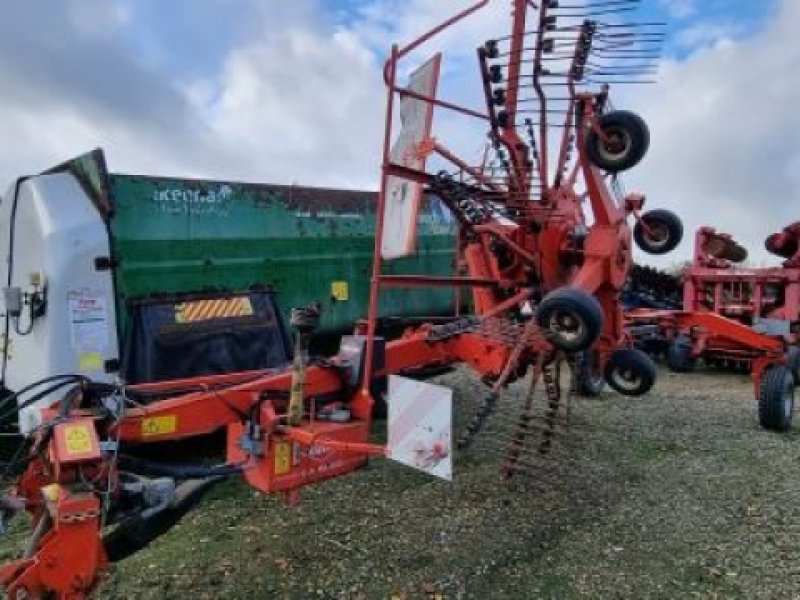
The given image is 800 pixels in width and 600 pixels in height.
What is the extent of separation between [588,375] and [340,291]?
2.27 metres

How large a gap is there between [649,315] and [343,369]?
154 inches

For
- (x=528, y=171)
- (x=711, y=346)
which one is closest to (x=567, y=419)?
Result: (x=528, y=171)

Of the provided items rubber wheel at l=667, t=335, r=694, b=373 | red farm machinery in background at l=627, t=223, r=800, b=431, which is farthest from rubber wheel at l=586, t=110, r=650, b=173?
rubber wheel at l=667, t=335, r=694, b=373

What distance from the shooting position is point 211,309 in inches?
213

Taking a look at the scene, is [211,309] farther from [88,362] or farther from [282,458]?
[282,458]

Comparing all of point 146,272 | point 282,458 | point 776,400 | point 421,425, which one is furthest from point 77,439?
point 776,400

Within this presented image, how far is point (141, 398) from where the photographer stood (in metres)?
3.70

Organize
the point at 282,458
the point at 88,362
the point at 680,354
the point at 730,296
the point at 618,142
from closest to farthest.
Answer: the point at 282,458, the point at 618,142, the point at 88,362, the point at 680,354, the point at 730,296

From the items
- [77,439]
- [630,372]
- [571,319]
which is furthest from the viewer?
[630,372]

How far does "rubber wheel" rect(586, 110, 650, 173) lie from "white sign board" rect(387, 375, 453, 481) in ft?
8.18

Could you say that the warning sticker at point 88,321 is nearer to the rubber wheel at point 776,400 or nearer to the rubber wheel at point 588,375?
the rubber wheel at point 588,375

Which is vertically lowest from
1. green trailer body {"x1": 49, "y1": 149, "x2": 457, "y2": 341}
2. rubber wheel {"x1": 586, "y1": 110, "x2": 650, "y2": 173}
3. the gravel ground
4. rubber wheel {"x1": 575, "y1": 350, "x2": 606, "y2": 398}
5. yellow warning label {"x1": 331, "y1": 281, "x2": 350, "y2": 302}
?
the gravel ground

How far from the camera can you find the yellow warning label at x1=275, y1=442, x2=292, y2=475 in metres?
3.40

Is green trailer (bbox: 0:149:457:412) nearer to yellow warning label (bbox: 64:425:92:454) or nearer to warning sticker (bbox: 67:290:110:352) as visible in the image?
warning sticker (bbox: 67:290:110:352)
